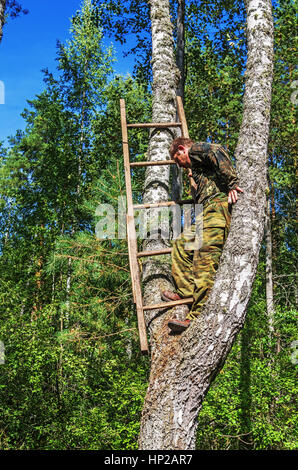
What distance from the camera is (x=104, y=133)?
13094 millimetres

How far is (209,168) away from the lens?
342 centimetres

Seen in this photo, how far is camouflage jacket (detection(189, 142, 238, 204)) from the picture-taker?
309 cm

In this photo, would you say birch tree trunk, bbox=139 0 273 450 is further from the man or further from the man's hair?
the man's hair

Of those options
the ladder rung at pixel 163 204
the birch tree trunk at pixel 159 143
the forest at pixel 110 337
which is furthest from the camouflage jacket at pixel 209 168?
the forest at pixel 110 337

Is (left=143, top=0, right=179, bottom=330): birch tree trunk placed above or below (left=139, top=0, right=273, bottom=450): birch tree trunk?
above

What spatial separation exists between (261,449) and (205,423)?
3.50 feet

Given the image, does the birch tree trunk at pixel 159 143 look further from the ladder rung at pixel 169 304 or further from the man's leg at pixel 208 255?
the man's leg at pixel 208 255

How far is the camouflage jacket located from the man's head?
10 centimetres

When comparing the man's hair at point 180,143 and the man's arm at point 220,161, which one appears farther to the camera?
the man's hair at point 180,143

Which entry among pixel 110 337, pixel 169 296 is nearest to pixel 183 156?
pixel 169 296

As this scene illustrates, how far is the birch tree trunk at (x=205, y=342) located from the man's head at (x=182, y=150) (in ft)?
2.27

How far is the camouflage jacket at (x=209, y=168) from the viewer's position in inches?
122

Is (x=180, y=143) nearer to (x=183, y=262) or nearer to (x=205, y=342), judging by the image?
(x=183, y=262)

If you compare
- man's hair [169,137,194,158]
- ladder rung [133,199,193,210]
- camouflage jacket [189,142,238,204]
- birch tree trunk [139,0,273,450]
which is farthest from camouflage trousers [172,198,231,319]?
man's hair [169,137,194,158]
